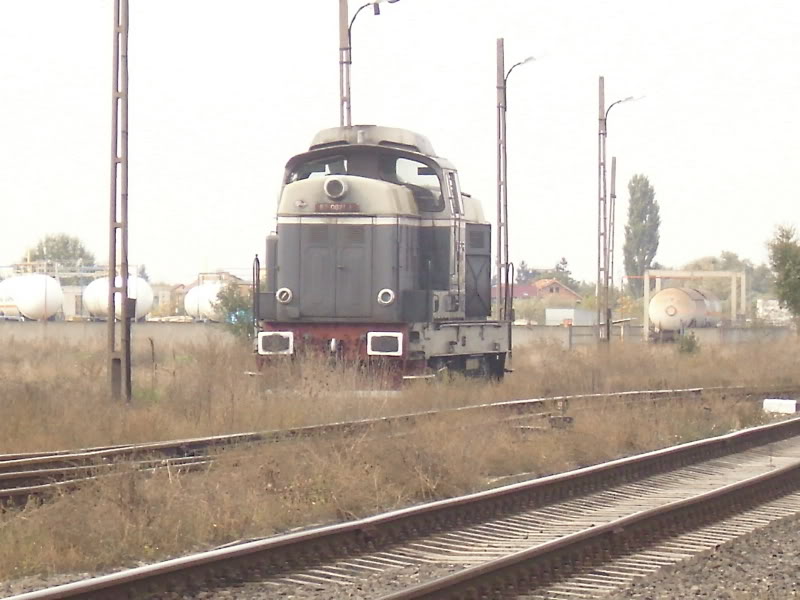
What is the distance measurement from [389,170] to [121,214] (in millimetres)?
5464

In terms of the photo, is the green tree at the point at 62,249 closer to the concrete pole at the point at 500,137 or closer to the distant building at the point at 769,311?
the distant building at the point at 769,311

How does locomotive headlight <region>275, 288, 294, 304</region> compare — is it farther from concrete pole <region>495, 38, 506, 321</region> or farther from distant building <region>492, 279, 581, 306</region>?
distant building <region>492, 279, 581, 306</region>

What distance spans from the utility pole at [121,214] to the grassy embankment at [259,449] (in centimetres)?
47

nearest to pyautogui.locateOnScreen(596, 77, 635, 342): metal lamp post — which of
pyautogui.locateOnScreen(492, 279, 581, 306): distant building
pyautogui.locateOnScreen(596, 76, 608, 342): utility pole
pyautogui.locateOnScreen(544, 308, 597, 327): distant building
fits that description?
pyautogui.locateOnScreen(596, 76, 608, 342): utility pole

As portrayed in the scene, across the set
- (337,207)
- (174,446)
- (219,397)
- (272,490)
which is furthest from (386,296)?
(272,490)

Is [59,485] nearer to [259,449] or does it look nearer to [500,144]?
[259,449]

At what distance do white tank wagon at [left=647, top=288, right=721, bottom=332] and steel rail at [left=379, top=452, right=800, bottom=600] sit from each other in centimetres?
4553

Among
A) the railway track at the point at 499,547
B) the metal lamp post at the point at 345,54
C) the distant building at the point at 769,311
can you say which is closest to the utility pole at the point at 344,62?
the metal lamp post at the point at 345,54

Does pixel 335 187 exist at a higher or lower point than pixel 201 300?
higher

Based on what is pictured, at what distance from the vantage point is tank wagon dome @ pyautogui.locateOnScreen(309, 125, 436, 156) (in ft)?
65.8

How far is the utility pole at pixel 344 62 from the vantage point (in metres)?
22.1

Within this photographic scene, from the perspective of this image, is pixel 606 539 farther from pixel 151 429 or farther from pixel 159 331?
pixel 159 331

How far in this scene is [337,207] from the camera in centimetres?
1975

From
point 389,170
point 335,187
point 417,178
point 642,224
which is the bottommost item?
point 335,187
